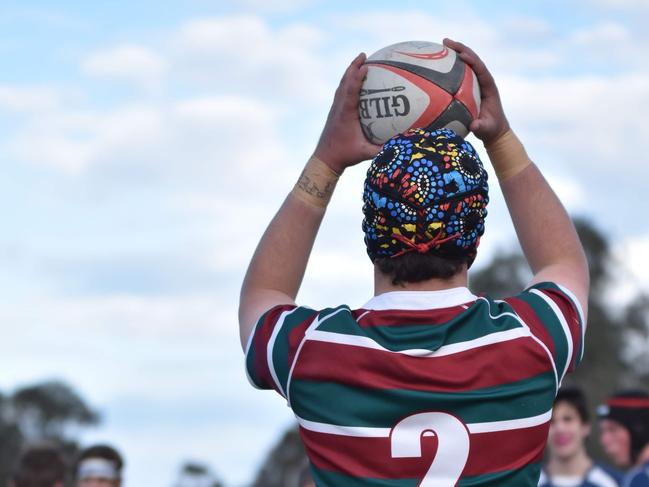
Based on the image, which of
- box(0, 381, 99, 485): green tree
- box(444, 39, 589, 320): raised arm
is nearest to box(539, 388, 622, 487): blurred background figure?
box(444, 39, 589, 320): raised arm

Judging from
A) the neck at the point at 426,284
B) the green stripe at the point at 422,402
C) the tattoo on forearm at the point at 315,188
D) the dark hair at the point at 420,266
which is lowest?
the green stripe at the point at 422,402

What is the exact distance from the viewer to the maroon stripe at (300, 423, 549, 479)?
3609 mm

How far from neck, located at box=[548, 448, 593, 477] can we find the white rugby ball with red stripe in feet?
23.7

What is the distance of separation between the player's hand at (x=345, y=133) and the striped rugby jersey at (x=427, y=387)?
0.69 m

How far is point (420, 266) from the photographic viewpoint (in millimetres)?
3746

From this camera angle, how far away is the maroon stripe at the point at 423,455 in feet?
11.8

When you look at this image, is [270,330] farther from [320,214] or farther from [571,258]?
[571,258]

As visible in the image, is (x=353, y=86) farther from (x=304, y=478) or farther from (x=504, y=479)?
(x=304, y=478)

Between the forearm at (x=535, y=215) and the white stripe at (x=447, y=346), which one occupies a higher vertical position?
the forearm at (x=535, y=215)

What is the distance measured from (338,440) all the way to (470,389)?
1.43 ft

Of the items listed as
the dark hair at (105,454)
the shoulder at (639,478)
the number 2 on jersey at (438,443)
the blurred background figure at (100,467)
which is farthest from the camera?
the dark hair at (105,454)

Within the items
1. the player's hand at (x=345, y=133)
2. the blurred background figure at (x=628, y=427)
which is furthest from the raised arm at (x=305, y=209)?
the blurred background figure at (x=628, y=427)

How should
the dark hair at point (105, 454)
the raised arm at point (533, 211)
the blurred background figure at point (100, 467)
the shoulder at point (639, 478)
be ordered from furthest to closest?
the dark hair at point (105, 454)
the blurred background figure at point (100, 467)
the shoulder at point (639, 478)
the raised arm at point (533, 211)

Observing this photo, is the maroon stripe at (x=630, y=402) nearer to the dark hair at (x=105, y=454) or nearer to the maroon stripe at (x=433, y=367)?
the dark hair at (x=105, y=454)
